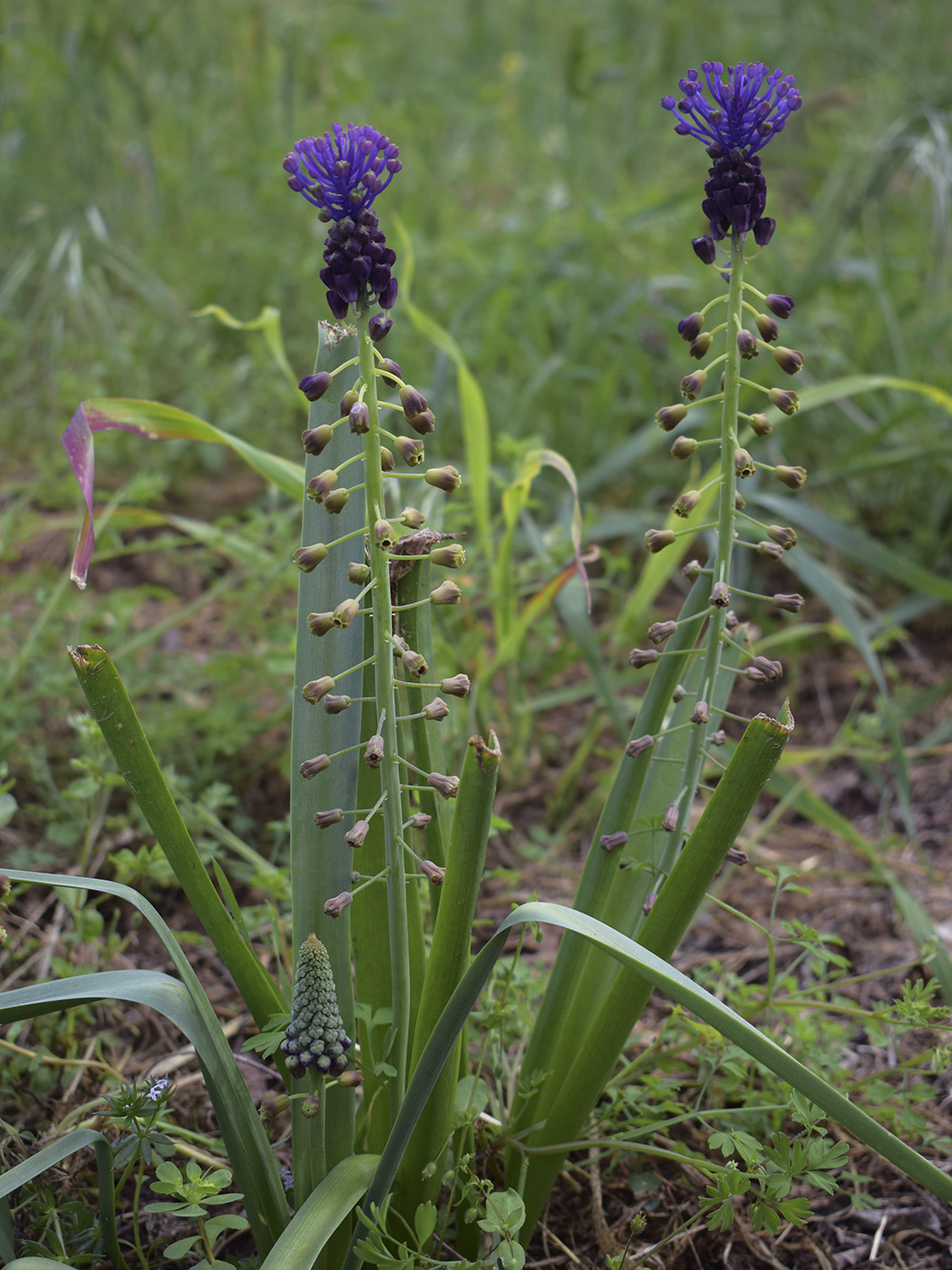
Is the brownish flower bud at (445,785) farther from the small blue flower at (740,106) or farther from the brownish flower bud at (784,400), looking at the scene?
the small blue flower at (740,106)

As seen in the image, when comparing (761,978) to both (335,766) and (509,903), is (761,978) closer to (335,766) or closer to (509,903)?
(509,903)

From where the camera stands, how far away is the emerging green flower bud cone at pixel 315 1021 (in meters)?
1.05

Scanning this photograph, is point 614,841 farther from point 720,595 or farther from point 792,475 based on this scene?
point 792,475

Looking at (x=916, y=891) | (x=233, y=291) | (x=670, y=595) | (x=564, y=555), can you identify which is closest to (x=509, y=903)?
(x=564, y=555)

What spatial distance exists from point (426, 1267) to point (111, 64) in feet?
14.2

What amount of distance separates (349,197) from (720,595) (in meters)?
0.62

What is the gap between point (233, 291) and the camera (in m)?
4.12

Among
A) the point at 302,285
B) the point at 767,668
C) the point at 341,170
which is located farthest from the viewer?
the point at 302,285

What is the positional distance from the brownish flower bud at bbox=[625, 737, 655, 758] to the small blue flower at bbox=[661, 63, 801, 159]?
70cm

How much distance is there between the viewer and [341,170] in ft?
3.36

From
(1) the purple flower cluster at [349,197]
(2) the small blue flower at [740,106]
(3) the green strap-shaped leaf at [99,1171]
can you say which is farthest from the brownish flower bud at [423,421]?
(3) the green strap-shaped leaf at [99,1171]

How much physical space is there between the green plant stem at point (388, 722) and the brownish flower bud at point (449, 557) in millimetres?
57

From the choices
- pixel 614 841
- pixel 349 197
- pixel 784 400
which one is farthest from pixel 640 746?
pixel 349 197

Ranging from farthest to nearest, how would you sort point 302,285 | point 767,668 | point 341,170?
point 302,285 → point 767,668 → point 341,170
